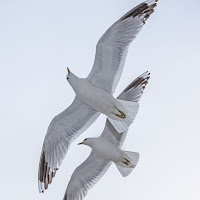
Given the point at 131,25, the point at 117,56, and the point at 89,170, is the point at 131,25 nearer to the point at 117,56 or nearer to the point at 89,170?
the point at 117,56

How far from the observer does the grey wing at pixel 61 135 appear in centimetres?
907

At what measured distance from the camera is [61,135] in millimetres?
9141

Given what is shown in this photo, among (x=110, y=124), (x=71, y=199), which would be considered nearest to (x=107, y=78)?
(x=110, y=124)

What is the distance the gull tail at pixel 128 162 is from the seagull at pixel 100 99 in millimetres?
631

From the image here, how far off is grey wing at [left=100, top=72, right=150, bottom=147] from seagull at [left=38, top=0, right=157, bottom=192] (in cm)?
43

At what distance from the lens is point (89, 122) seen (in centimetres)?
922

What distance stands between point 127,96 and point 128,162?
970 millimetres

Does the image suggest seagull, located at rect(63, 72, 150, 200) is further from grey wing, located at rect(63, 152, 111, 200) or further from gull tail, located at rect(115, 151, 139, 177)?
gull tail, located at rect(115, 151, 139, 177)

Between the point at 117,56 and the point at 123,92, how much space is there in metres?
1.22

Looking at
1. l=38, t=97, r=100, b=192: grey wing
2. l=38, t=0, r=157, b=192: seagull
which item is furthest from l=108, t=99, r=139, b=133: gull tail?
l=38, t=97, r=100, b=192: grey wing

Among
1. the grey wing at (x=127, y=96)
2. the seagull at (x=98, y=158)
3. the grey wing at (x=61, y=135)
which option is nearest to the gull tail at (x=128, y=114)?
the grey wing at (x=61, y=135)

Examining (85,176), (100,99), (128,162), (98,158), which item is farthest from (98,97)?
(85,176)

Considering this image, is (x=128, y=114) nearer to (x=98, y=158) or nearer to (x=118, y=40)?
(x=118, y=40)

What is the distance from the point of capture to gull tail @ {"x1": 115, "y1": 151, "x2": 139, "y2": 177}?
9.16m
